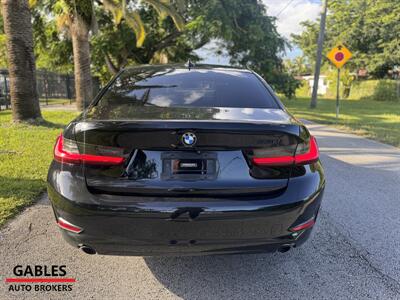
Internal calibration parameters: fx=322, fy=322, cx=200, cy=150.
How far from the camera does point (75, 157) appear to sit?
2.07 metres

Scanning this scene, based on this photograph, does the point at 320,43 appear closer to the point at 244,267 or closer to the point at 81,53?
the point at 81,53

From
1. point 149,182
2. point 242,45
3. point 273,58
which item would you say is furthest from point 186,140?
point 273,58

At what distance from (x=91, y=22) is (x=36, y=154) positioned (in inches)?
330

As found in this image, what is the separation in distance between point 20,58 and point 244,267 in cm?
822

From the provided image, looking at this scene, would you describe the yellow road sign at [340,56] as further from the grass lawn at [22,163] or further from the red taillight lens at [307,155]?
the red taillight lens at [307,155]

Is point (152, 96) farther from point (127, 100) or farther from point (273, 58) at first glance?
point (273, 58)

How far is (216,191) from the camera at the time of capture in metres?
2.00

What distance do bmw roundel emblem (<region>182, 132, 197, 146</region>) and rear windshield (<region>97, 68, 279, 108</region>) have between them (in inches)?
23.7

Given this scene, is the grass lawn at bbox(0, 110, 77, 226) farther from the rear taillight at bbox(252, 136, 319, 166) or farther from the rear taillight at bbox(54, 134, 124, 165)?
the rear taillight at bbox(252, 136, 319, 166)

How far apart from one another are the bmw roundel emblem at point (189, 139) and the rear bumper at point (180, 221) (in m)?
0.35

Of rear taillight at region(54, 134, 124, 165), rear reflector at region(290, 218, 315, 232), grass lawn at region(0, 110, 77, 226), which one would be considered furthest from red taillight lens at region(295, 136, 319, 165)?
grass lawn at region(0, 110, 77, 226)

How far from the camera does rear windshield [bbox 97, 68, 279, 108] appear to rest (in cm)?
265

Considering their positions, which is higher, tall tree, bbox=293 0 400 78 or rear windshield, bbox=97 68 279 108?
tall tree, bbox=293 0 400 78

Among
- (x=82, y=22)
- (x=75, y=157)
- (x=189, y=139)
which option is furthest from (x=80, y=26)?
(x=189, y=139)
